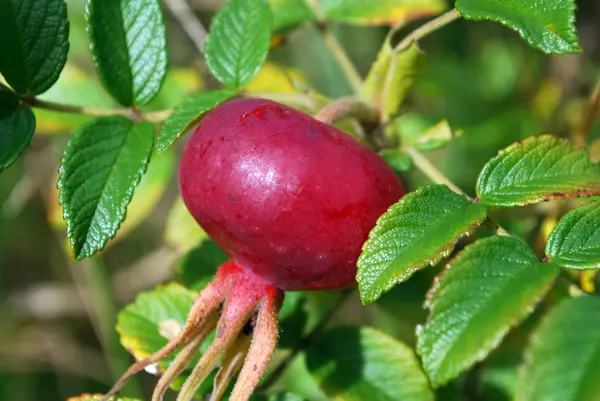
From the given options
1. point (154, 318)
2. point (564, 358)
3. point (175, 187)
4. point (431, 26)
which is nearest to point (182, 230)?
point (154, 318)

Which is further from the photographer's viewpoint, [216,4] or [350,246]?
[216,4]

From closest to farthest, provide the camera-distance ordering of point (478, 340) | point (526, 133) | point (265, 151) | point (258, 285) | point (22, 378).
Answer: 1. point (478, 340)
2. point (265, 151)
3. point (258, 285)
4. point (526, 133)
5. point (22, 378)

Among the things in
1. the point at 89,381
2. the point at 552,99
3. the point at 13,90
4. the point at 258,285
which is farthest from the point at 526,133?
the point at 89,381

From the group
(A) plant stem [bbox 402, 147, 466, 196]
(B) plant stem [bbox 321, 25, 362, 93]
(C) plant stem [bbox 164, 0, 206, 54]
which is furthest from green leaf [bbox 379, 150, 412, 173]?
(C) plant stem [bbox 164, 0, 206, 54]

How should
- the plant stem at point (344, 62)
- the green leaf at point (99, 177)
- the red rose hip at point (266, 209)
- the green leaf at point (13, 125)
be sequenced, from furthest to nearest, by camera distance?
1. the plant stem at point (344, 62)
2. the green leaf at point (13, 125)
3. the green leaf at point (99, 177)
4. the red rose hip at point (266, 209)

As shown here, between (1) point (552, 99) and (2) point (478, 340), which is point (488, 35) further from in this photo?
(2) point (478, 340)

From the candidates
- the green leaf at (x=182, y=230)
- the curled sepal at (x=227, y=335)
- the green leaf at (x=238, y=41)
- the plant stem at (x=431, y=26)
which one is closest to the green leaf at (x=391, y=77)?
the plant stem at (x=431, y=26)

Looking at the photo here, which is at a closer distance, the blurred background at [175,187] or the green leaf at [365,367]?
the green leaf at [365,367]

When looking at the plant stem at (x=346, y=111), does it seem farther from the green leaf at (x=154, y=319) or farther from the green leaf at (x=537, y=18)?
the green leaf at (x=154, y=319)
